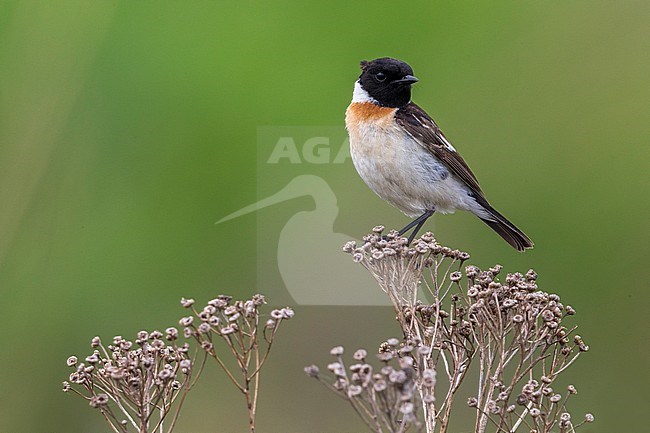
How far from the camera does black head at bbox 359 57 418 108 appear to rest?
3758 mm

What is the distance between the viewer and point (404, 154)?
3.77 m

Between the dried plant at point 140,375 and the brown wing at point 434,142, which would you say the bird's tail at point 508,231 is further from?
the dried plant at point 140,375

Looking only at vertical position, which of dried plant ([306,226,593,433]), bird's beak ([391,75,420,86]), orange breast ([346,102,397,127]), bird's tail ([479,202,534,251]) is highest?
bird's beak ([391,75,420,86])

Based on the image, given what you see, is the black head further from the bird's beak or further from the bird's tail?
the bird's tail

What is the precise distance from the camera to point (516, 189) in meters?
5.23

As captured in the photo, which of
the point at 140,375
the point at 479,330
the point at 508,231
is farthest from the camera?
the point at 508,231

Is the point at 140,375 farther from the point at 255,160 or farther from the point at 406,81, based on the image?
the point at 255,160

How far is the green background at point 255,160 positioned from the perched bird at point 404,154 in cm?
106

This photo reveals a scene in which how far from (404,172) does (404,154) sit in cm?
8

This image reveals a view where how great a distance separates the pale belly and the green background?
1.06 meters

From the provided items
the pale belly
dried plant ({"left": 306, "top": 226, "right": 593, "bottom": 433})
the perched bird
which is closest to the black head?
the perched bird

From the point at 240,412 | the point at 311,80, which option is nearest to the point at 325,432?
the point at 240,412

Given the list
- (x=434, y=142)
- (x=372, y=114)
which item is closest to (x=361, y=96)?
(x=372, y=114)

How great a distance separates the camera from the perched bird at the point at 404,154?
376cm
